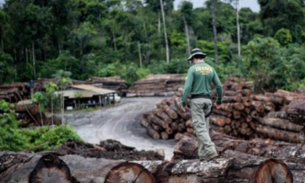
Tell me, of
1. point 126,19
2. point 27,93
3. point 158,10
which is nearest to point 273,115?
point 27,93

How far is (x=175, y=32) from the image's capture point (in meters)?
56.0

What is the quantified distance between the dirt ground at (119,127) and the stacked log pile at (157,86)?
22.4ft

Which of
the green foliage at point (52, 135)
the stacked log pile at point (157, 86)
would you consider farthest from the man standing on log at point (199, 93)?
the stacked log pile at point (157, 86)

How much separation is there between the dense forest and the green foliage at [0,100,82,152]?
1856 cm

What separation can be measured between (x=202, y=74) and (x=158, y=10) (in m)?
54.9

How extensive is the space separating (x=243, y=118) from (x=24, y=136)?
873cm

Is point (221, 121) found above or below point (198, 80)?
below

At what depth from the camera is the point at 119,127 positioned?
22156mm

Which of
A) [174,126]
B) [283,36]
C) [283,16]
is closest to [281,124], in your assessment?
[174,126]

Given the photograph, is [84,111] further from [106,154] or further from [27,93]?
[106,154]

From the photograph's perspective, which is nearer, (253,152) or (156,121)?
(253,152)

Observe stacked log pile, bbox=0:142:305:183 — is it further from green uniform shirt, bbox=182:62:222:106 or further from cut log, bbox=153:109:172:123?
cut log, bbox=153:109:172:123

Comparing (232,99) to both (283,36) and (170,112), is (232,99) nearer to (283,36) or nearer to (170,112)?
(170,112)

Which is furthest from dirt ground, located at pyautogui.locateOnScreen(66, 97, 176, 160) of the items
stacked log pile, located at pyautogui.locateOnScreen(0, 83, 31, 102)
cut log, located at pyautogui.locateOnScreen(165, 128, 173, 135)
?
stacked log pile, located at pyautogui.locateOnScreen(0, 83, 31, 102)
